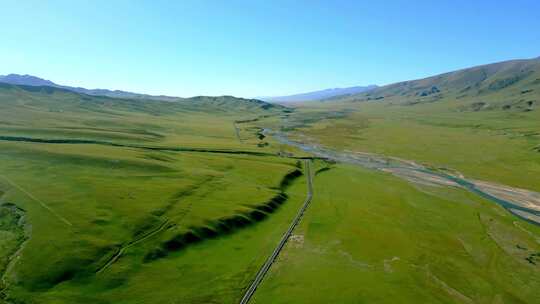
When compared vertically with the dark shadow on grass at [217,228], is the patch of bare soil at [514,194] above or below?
below

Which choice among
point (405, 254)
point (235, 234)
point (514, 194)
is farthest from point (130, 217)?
point (514, 194)

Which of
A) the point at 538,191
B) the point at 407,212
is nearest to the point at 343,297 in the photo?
the point at 407,212

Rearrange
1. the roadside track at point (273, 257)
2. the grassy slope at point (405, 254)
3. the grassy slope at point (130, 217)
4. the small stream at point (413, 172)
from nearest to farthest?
the grassy slope at point (130, 217)
the roadside track at point (273, 257)
the grassy slope at point (405, 254)
the small stream at point (413, 172)

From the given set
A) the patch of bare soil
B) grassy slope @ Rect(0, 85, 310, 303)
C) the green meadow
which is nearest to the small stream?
the patch of bare soil

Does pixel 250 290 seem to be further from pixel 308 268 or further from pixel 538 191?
pixel 538 191

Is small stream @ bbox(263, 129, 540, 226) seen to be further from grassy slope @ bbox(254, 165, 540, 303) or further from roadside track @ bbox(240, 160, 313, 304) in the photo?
roadside track @ bbox(240, 160, 313, 304)

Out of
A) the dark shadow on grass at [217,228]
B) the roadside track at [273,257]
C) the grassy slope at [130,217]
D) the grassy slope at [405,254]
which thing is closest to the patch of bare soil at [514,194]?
the grassy slope at [405,254]

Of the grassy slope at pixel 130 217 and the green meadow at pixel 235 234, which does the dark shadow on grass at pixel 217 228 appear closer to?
the green meadow at pixel 235 234
